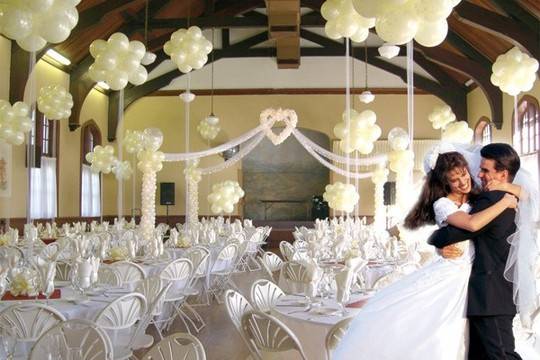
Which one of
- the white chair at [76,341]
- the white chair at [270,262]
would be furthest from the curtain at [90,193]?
the white chair at [76,341]

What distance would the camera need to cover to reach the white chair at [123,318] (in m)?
3.96

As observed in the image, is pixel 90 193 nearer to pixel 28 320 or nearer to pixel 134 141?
pixel 134 141

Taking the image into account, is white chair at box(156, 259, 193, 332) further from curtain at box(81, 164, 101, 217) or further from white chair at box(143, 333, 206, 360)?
curtain at box(81, 164, 101, 217)

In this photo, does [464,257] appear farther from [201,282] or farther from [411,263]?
[201,282]

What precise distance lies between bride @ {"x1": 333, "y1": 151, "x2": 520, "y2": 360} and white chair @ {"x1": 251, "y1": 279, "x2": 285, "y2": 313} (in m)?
2.01

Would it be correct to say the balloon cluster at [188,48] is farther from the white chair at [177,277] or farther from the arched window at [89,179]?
the arched window at [89,179]

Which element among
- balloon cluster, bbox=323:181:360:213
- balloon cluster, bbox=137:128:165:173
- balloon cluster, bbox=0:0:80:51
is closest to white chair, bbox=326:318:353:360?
balloon cluster, bbox=0:0:80:51

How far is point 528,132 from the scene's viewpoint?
508 inches

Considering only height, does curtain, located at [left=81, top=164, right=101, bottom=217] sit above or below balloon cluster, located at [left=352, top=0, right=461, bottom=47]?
below

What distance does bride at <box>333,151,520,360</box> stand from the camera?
2387 millimetres

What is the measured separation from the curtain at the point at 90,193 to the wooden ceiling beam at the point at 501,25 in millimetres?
10205

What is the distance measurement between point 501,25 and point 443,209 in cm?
916

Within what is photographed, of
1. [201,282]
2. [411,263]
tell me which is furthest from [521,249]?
[201,282]

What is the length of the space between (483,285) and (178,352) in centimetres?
143
